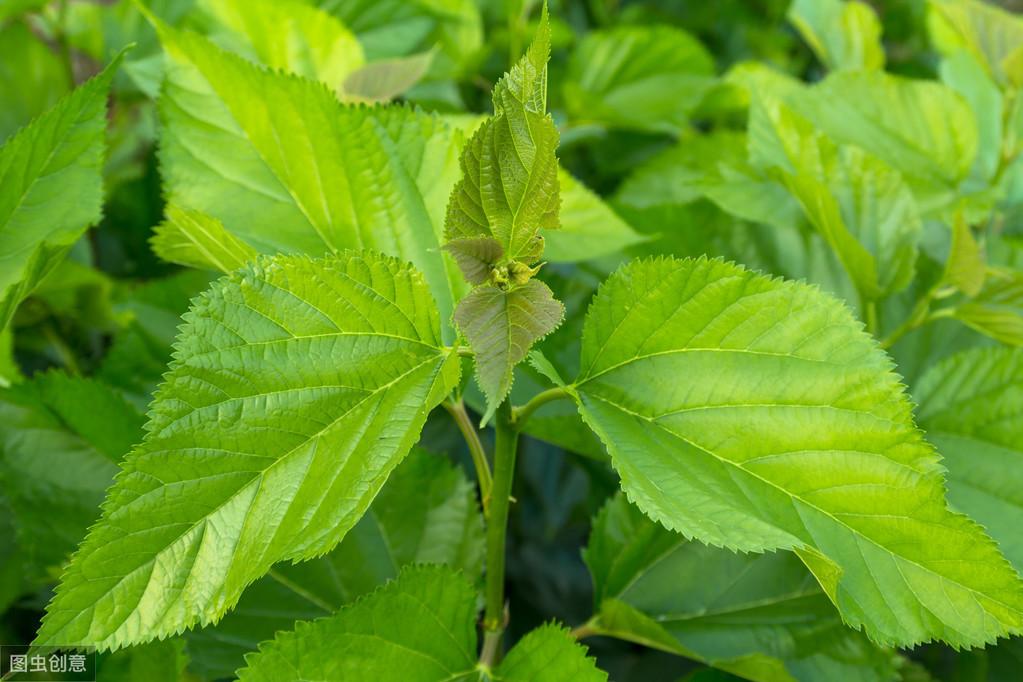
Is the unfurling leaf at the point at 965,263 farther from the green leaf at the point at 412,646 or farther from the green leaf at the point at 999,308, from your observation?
the green leaf at the point at 412,646

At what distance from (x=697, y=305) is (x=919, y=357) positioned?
0.35 m

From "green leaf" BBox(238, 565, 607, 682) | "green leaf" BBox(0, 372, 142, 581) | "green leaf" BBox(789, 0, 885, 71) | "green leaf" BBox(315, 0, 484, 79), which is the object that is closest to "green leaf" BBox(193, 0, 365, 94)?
"green leaf" BBox(315, 0, 484, 79)

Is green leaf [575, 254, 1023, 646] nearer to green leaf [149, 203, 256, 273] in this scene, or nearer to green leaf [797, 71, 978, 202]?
green leaf [149, 203, 256, 273]

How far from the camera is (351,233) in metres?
0.51

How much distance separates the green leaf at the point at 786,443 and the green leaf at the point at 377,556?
156mm

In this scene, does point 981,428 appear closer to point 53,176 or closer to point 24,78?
Answer: point 53,176

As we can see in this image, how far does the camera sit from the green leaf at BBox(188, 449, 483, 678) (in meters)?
0.54

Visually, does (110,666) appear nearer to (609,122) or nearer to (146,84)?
(146,84)

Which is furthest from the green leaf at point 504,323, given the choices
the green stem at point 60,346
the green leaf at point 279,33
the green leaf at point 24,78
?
the green leaf at point 24,78

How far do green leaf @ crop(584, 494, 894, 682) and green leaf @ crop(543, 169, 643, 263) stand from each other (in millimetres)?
179

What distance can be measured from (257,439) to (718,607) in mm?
313

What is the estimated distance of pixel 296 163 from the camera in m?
0.52

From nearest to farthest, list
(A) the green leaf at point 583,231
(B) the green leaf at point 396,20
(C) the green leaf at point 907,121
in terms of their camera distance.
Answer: (A) the green leaf at point 583,231
(C) the green leaf at point 907,121
(B) the green leaf at point 396,20

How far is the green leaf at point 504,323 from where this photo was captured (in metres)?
0.38
